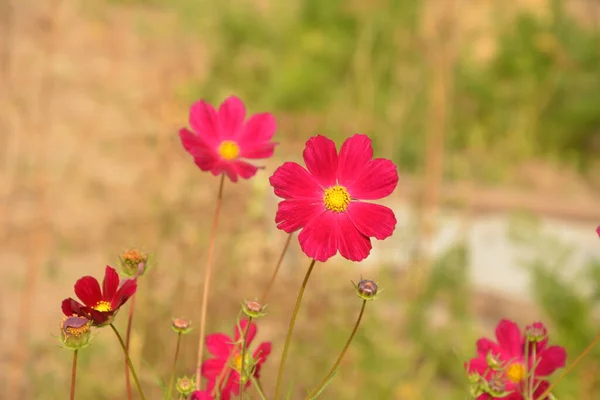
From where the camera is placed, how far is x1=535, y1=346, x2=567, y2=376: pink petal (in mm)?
589

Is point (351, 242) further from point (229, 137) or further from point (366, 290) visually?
point (229, 137)

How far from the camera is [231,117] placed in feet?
2.28

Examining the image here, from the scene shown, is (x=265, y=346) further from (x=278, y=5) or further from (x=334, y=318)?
(x=278, y=5)

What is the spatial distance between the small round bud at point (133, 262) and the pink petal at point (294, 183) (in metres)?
0.11

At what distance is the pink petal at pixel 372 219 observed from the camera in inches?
19.8

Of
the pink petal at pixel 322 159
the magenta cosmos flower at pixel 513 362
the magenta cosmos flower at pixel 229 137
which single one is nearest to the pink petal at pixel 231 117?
the magenta cosmos flower at pixel 229 137

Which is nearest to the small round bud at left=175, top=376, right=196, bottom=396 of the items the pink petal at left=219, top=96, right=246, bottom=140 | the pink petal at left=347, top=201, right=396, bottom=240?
the pink petal at left=347, top=201, right=396, bottom=240

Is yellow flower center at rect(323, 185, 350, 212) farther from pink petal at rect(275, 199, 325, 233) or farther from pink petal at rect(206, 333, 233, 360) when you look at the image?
A: pink petal at rect(206, 333, 233, 360)

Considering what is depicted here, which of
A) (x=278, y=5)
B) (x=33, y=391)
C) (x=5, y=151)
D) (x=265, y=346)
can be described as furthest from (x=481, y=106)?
(x=265, y=346)

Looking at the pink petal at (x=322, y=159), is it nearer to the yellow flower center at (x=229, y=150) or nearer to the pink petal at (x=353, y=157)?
the pink petal at (x=353, y=157)

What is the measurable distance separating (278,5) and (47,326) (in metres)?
2.20

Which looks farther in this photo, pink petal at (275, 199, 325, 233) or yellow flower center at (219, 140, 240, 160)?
yellow flower center at (219, 140, 240, 160)

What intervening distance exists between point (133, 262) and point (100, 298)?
33 millimetres

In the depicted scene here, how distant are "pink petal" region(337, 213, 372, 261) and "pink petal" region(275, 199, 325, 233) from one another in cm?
2
